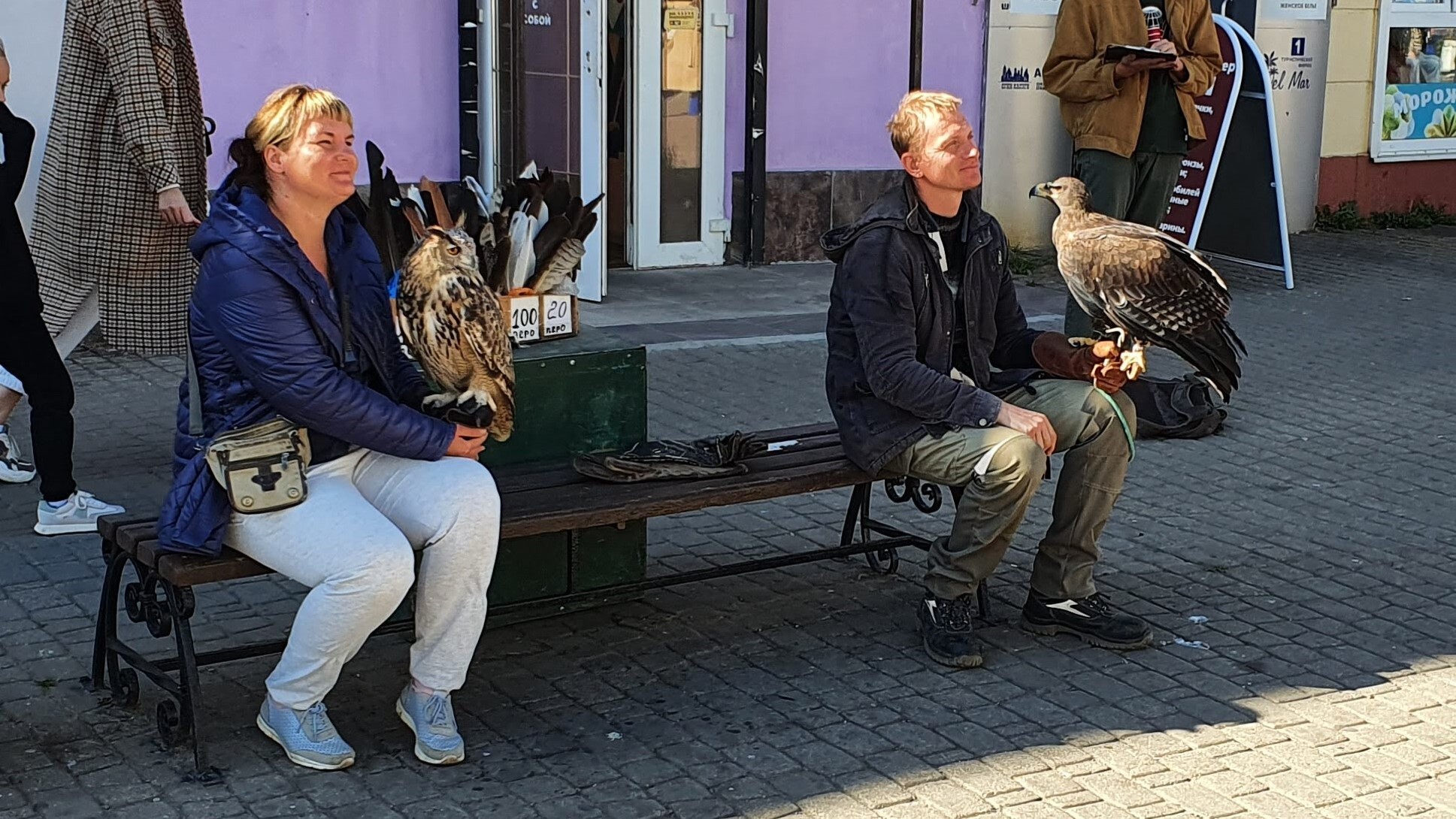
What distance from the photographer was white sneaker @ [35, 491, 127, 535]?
5613 millimetres

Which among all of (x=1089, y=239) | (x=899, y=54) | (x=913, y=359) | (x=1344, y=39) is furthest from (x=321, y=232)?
(x=1344, y=39)

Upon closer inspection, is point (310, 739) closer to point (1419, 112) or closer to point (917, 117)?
point (917, 117)

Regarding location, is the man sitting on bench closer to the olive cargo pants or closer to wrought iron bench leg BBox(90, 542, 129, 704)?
the olive cargo pants

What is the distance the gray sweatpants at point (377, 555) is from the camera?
3846 millimetres

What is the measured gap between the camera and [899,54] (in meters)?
11.1

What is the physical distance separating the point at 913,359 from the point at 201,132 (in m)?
3.02

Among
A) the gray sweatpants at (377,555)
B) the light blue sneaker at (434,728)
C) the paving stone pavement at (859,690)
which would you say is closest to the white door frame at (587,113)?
the paving stone pavement at (859,690)

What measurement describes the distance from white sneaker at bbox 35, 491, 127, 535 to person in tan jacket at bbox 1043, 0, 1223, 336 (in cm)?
410

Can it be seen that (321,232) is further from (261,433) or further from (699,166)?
(699,166)

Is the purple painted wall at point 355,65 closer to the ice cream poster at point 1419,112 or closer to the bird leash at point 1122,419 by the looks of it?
the bird leash at point 1122,419

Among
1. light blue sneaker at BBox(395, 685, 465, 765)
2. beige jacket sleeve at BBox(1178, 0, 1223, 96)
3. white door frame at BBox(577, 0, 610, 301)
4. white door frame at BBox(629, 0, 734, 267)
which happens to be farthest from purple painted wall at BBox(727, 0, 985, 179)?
light blue sneaker at BBox(395, 685, 465, 765)

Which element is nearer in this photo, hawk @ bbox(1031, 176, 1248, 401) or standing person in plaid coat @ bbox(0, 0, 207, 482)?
hawk @ bbox(1031, 176, 1248, 401)

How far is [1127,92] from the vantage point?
7.70 metres

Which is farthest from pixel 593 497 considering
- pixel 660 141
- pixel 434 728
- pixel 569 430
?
pixel 660 141
